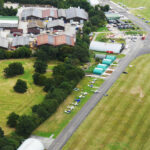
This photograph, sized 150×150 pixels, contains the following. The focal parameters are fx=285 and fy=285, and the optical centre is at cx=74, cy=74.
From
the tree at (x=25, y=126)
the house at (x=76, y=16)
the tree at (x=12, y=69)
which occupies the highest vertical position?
the house at (x=76, y=16)

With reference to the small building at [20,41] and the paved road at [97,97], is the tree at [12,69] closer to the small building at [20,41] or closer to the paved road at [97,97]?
the small building at [20,41]

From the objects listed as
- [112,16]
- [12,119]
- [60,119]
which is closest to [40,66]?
[60,119]

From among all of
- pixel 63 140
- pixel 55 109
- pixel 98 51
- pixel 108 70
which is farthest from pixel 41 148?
pixel 98 51

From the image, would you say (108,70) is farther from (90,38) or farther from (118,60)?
(90,38)

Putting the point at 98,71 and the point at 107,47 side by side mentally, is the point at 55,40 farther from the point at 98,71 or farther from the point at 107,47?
the point at 98,71

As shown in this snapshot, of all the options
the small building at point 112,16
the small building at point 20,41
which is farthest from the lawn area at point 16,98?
the small building at point 112,16

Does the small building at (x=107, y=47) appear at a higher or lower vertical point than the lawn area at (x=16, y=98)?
higher

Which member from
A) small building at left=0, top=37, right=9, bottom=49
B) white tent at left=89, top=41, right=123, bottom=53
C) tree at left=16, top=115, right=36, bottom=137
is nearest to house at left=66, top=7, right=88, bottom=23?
white tent at left=89, top=41, right=123, bottom=53
